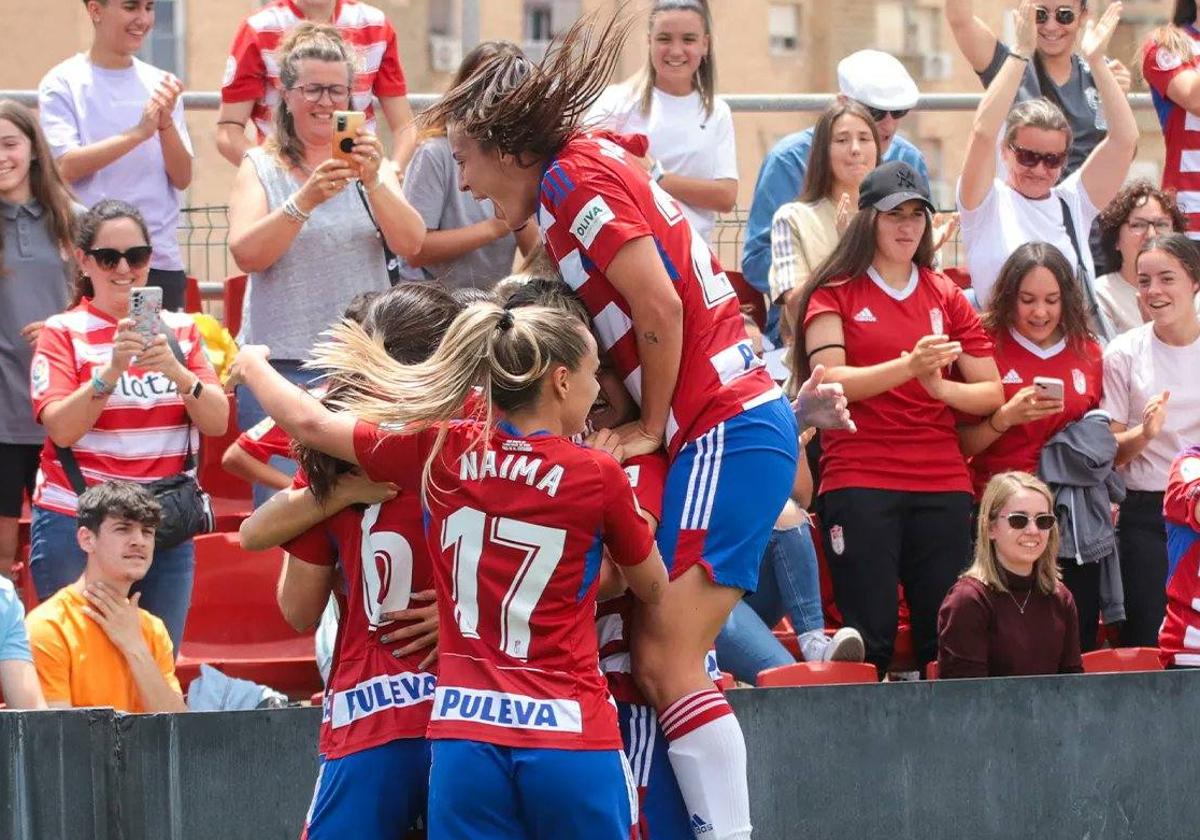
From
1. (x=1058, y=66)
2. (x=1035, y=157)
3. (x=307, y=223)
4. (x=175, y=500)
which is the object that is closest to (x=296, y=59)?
(x=307, y=223)

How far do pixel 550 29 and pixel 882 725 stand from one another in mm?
38149

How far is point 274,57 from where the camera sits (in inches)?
328

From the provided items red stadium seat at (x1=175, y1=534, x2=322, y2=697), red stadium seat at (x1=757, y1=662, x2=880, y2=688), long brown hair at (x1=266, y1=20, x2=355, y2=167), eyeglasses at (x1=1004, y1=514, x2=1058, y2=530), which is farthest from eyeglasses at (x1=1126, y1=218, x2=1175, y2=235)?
red stadium seat at (x1=175, y1=534, x2=322, y2=697)

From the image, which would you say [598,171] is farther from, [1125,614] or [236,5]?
[236,5]

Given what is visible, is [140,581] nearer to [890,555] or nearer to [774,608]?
[774,608]

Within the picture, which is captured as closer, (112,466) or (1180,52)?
(112,466)

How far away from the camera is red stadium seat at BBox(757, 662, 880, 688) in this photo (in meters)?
6.95

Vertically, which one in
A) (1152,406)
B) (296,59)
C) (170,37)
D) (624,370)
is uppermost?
(170,37)

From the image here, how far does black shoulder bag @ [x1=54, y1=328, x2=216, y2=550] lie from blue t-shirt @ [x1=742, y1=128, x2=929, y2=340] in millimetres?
2583

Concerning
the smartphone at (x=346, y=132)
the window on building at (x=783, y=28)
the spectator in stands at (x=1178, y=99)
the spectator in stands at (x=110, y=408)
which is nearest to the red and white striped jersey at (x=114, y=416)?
the spectator in stands at (x=110, y=408)

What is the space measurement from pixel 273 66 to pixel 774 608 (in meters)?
2.98

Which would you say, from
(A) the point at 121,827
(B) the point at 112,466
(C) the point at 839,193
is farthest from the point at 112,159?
(A) the point at 121,827

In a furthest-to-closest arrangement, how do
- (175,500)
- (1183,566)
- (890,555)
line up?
1. (890,555)
2. (1183,566)
3. (175,500)

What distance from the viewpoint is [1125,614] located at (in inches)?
314
